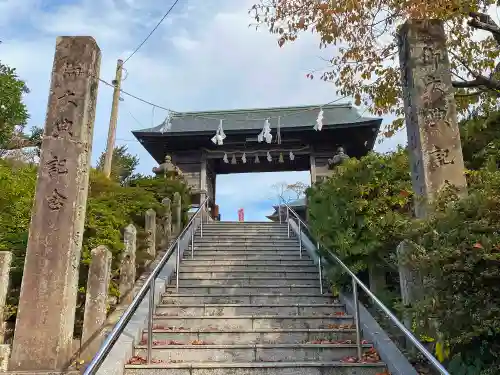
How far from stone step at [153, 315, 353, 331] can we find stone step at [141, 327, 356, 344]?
1.00ft

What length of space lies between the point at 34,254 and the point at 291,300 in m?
3.45

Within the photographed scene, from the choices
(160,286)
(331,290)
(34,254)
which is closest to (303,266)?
(331,290)

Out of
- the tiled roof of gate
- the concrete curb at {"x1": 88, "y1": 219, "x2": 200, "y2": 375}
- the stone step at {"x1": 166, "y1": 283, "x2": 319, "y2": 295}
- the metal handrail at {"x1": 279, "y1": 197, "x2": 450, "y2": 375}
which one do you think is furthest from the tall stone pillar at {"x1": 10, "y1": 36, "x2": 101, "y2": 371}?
the tiled roof of gate

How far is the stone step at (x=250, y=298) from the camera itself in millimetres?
6355

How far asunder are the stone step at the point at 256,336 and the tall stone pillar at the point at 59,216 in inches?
40.2

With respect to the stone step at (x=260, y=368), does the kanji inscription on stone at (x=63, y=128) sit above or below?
above

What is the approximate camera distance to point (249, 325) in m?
5.48

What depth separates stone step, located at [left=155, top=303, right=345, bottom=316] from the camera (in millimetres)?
5883

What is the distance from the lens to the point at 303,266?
787 cm

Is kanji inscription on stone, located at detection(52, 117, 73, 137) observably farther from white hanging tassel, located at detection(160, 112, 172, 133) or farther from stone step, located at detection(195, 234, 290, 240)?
white hanging tassel, located at detection(160, 112, 172, 133)

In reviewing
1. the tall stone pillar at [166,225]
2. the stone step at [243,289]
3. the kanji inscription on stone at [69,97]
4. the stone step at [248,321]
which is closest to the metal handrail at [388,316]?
the stone step at [248,321]

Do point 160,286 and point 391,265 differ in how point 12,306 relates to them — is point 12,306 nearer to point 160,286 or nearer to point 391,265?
point 160,286

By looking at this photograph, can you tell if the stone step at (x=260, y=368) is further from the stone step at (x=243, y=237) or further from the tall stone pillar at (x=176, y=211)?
the tall stone pillar at (x=176, y=211)

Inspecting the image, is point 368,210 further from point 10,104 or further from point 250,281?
point 10,104
